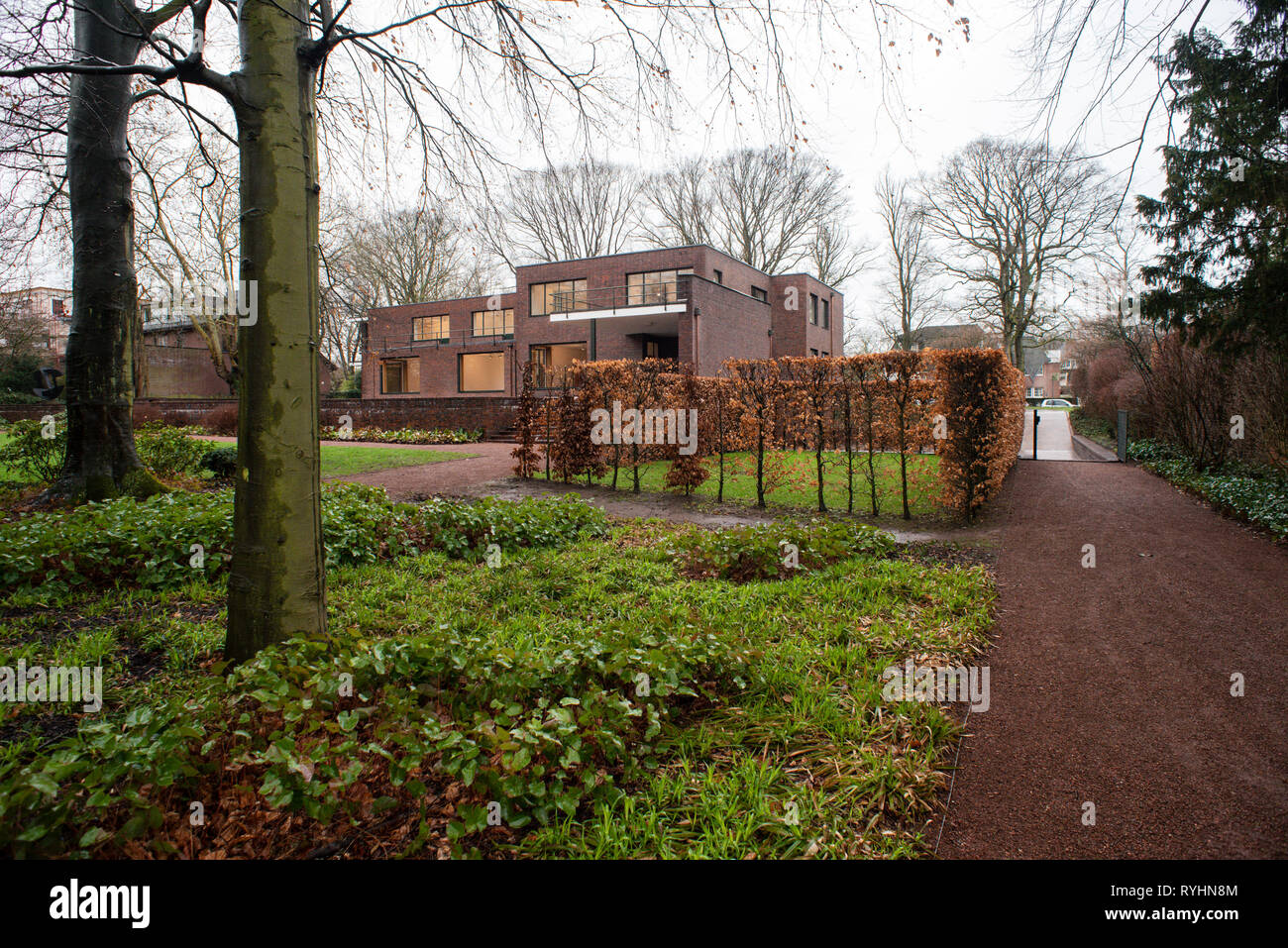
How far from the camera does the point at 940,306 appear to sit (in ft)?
121

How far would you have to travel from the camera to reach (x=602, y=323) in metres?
29.7

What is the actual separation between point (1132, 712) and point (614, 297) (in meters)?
28.3

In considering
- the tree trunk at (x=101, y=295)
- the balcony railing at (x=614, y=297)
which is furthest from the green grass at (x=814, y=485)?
the balcony railing at (x=614, y=297)

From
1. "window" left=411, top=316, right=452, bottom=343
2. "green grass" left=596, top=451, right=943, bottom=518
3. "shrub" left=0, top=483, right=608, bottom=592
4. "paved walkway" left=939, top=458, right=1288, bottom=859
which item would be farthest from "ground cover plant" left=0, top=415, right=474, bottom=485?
"window" left=411, top=316, right=452, bottom=343

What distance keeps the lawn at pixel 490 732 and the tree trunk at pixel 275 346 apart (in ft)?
1.18

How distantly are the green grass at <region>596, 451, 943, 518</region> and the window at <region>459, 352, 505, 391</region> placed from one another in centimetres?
2597

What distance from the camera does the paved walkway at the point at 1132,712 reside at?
249 centimetres

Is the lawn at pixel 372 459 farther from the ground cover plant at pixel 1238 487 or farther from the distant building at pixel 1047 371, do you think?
the distant building at pixel 1047 371

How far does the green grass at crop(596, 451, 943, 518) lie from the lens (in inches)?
402

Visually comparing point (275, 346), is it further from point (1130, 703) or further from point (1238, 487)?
point (1238, 487)

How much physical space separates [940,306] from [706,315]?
1761cm

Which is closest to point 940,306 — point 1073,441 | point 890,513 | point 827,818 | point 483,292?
point 1073,441
